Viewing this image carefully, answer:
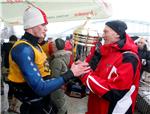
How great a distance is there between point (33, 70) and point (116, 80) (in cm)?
75

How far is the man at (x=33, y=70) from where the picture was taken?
2.70 m

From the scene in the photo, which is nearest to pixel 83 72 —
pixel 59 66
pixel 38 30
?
pixel 38 30

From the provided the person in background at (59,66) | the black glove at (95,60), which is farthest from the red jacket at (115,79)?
the person in background at (59,66)

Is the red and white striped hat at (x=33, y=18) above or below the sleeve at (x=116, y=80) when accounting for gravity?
above

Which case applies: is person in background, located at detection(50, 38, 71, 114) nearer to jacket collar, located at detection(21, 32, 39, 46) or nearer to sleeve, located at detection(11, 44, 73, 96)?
jacket collar, located at detection(21, 32, 39, 46)

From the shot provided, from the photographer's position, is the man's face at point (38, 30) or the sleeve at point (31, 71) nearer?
the sleeve at point (31, 71)

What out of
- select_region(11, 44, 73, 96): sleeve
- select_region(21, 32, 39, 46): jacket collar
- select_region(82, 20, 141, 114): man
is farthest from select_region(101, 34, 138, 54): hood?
select_region(21, 32, 39, 46): jacket collar

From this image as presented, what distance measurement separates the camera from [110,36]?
3.04m

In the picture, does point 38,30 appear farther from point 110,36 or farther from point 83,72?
point 110,36

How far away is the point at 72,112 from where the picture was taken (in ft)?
22.4

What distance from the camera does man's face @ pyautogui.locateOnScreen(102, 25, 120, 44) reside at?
3.04m

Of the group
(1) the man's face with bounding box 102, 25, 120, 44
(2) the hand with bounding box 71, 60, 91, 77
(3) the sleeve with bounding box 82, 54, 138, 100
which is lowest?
(3) the sleeve with bounding box 82, 54, 138, 100

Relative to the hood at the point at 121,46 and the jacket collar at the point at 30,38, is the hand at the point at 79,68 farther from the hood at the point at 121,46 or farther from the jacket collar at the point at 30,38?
the jacket collar at the point at 30,38

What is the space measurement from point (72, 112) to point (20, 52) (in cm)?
433
